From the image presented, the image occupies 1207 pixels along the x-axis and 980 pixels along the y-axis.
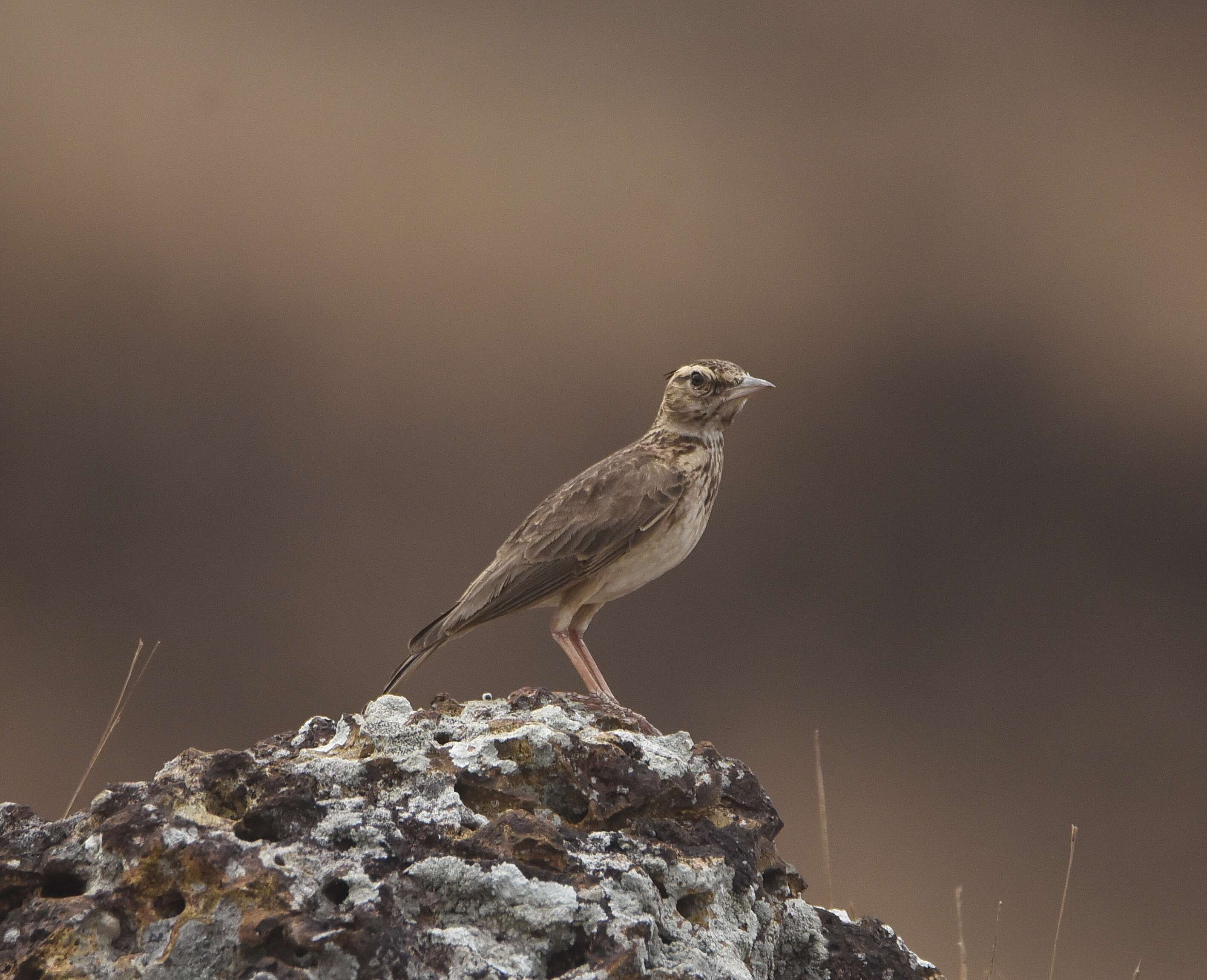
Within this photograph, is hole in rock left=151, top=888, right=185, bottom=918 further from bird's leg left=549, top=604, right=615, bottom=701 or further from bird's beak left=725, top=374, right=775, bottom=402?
bird's beak left=725, top=374, right=775, bottom=402

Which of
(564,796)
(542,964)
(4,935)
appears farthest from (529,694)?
(4,935)

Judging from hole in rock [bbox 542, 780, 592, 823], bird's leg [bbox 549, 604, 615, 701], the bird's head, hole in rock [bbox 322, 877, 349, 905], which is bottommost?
bird's leg [bbox 549, 604, 615, 701]

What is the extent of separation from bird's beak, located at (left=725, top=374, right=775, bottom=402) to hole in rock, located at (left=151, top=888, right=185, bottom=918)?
331cm

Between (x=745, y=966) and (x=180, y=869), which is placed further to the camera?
(x=745, y=966)

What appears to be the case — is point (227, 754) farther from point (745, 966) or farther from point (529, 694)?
point (745, 966)

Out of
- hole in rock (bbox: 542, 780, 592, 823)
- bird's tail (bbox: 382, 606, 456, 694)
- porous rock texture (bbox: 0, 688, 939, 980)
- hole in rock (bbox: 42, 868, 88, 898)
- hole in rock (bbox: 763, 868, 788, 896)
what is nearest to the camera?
porous rock texture (bbox: 0, 688, 939, 980)

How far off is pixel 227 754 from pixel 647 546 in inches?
101

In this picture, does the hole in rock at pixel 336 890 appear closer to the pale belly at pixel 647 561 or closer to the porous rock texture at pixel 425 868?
the porous rock texture at pixel 425 868

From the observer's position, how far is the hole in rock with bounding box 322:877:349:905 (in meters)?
2.29

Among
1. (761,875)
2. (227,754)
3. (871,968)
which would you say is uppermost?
(227,754)

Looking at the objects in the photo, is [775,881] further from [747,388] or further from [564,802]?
[747,388]

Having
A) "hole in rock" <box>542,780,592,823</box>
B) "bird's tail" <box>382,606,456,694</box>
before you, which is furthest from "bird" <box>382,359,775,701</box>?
"hole in rock" <box>542,780,592,823</box>

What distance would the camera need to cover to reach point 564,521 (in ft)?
16.1

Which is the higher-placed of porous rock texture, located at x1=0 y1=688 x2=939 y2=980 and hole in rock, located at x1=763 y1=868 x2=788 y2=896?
porous rock texture, located at x1=0 y1=688 x2=939 y2=980
